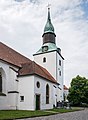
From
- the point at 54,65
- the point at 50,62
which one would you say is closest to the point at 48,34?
the point at 50,62

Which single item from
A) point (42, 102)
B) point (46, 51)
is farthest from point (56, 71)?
point (42, 102)

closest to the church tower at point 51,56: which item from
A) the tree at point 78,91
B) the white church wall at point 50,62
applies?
the white church wall at point 50,62

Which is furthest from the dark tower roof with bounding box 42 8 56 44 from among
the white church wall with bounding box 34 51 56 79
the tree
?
the tree

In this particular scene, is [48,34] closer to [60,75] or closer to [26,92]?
[60,75]

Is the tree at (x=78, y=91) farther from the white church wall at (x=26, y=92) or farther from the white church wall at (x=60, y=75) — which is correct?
the white church wall at (x=26, y=92)

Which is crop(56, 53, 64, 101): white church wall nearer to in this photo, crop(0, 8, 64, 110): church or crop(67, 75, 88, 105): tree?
crop(67, 75, 88, 105): tree

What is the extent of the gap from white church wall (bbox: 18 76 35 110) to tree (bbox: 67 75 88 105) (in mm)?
22326

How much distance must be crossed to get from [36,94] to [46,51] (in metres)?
17.1

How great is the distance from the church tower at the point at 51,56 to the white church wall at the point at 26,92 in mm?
14830

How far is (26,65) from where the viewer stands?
1172 inches

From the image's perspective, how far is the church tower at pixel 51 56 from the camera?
1677 inches

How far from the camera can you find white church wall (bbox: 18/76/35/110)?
2697 cm

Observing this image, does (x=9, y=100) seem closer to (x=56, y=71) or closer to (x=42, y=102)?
(x=42, y=102)

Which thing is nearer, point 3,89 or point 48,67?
point 3,89
